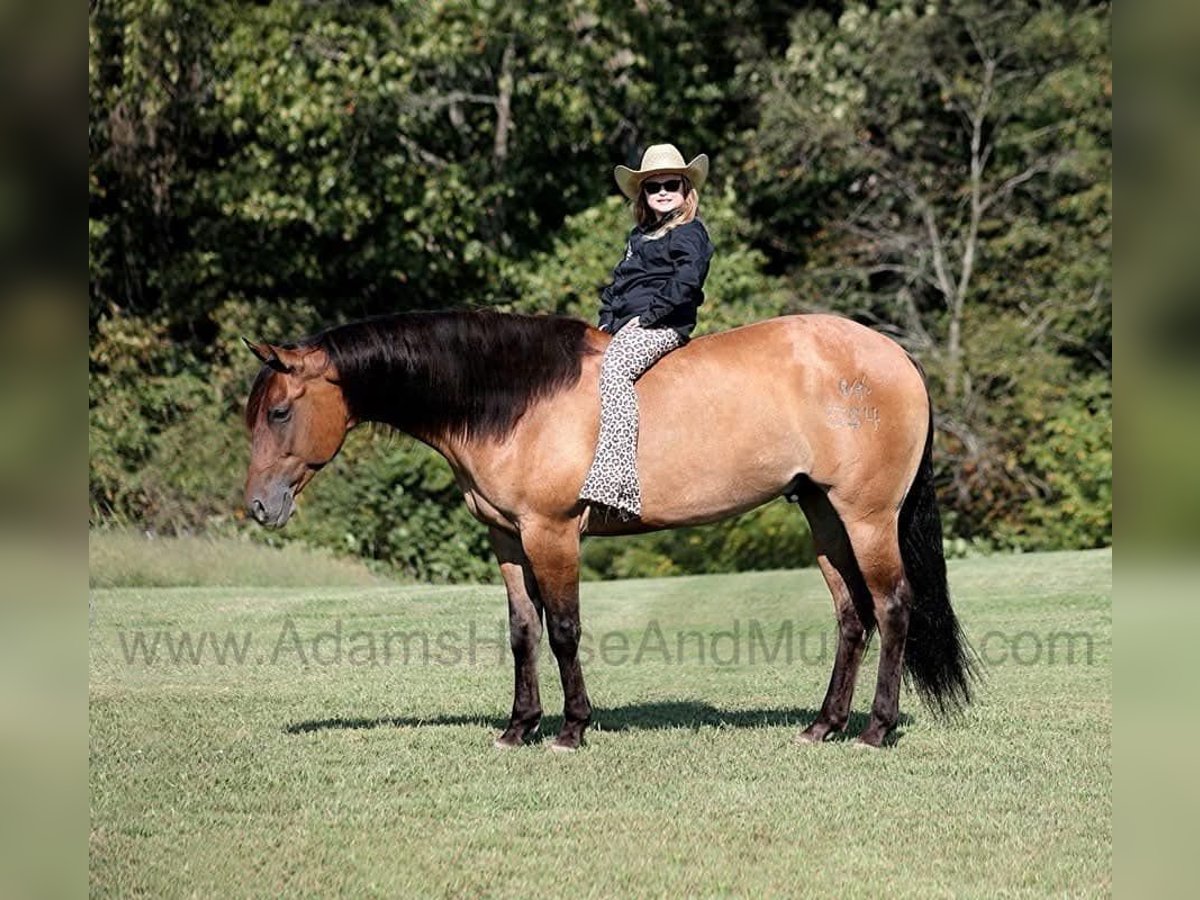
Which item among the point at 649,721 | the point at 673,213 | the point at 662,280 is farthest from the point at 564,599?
the point at 673,213

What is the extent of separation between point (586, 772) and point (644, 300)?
203 cm

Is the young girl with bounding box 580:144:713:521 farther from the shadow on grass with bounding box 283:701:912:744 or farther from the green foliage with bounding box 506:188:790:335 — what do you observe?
the green foliage with bounding box 506:188:790:335

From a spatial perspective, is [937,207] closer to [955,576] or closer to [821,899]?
[955,576]

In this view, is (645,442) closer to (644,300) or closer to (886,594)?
(644,300)

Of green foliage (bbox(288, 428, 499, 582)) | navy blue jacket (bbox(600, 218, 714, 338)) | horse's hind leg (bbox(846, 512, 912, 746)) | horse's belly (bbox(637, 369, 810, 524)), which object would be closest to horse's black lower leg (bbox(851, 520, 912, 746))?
horse's hind leg (bbox(846, 512, 912, 746))

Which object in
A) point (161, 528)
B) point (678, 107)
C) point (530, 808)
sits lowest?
point (161, 528)

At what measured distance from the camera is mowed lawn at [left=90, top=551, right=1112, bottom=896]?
437 centimetres

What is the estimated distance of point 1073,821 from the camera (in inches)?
193

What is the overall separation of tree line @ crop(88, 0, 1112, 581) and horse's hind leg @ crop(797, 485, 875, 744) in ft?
28.2

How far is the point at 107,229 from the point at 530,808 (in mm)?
13792

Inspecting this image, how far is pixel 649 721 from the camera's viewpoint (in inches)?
278

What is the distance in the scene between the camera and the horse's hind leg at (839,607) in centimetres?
644
